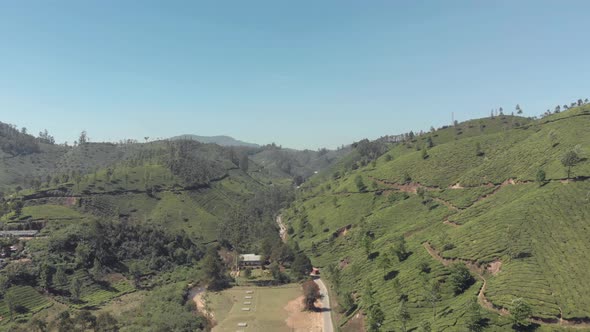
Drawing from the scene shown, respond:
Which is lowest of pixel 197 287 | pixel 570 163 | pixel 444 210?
pixel 197 287

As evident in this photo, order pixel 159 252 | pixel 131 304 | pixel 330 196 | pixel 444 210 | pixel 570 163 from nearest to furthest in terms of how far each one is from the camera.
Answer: pixel 570 163
pixel 131 304
pixel 444 210
pixel 159 252
pixel 330 196

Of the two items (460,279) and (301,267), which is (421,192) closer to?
(301,267)

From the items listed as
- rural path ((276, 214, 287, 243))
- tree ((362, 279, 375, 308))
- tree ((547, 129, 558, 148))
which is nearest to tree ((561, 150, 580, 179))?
tree ((547, 129, 558, 148))

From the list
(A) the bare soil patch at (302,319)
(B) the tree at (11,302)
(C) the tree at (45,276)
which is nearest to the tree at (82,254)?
(C) the tree at (45,276)

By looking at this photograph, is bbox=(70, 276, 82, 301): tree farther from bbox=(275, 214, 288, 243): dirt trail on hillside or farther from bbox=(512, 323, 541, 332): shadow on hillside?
bbox=(512, 323, 541, 332): shadow on hillside

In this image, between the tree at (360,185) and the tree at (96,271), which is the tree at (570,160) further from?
Answer: the tree at (96,271)

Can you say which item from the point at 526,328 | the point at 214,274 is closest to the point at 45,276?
the point at 214,274

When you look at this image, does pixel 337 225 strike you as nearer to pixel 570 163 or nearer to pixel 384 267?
pixel 384 267

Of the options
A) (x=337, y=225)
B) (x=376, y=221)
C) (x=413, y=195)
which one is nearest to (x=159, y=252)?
(x=337, y=225)
